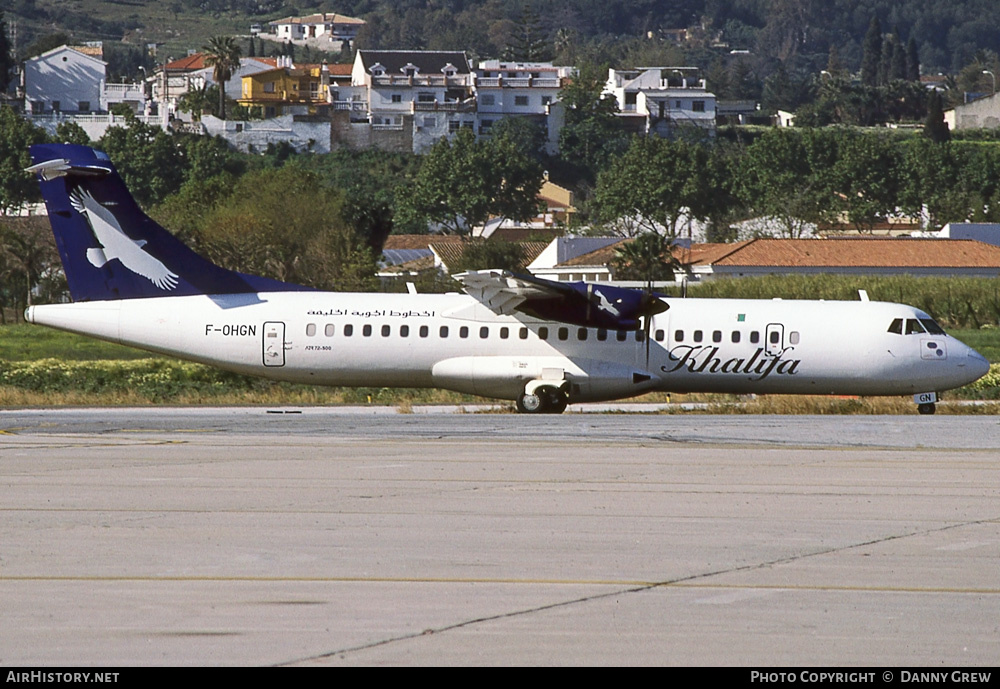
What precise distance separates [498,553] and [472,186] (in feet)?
459

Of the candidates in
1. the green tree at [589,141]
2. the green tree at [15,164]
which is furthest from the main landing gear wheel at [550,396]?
the green tree at [589,141]

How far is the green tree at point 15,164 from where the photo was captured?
140250 millimetres

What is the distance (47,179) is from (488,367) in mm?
9830

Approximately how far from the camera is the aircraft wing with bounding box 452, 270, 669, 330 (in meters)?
27.9

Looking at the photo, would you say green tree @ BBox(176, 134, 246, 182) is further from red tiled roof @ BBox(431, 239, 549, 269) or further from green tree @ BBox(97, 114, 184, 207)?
red tiled roof @ BBox(431, 239, 549, 269)

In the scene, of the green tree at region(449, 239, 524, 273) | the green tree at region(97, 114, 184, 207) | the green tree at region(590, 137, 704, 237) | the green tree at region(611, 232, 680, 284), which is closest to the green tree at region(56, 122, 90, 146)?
the green tree at region(97, 114, 184, 207)

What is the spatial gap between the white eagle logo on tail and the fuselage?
545mm

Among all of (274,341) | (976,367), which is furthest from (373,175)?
(976,367)

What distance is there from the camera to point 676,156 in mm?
149125

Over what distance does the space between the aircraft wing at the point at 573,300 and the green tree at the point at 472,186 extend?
→ 388 ft

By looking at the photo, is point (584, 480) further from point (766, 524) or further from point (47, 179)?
point (47, 179)

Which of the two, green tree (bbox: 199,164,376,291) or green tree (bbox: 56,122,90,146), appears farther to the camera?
green tree (bbox: 56,122,90,146)

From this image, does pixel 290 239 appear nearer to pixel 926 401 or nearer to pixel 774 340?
pixel 774 340

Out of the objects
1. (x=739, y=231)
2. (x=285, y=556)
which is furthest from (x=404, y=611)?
(x=739, y=231)
